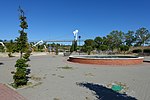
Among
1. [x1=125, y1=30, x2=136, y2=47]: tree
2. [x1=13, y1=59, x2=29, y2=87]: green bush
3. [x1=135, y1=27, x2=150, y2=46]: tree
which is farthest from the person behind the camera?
[x1=125, y1=30, x2=136, y2=47]: tree

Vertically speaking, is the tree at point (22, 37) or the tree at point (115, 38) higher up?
the tree at point (115, 38)

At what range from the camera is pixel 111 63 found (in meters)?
18.2

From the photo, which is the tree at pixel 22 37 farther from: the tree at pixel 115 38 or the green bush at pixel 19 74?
the tree at pixel 115 38

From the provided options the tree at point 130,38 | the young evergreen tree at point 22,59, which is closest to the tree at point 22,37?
the young evergreen tree at point 22,59

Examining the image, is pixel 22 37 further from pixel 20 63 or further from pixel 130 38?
pixel 130 38

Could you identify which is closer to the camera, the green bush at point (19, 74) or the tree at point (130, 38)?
the green bush at point (19, 74)

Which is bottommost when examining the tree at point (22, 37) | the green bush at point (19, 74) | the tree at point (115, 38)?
the green bush at point (19, 74)

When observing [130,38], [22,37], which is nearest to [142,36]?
[130,38]

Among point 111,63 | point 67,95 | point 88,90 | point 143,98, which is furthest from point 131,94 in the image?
point 111,63

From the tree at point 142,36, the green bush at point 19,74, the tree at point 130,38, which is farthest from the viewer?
the tree at point 130,38

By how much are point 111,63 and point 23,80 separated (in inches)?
456

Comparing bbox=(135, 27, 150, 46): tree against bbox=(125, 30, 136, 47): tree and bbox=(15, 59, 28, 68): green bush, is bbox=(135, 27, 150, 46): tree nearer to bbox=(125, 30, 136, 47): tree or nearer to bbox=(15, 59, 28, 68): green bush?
bbox=(125, 30, 136, 47): tree

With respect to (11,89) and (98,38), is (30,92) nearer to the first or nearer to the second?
(11,89)

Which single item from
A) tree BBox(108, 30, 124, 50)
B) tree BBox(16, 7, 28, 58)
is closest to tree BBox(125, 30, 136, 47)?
tree BBox(108, 30, 124, 50)
